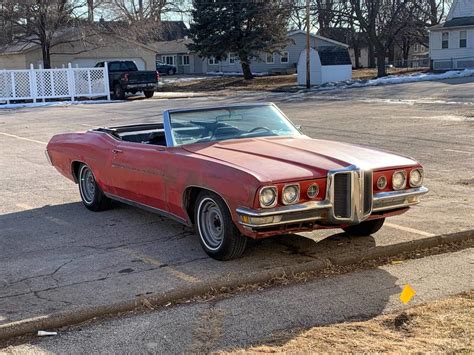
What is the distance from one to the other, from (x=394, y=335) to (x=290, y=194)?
154 cm

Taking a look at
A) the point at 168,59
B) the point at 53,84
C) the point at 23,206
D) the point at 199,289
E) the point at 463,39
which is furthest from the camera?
the point at 168,59

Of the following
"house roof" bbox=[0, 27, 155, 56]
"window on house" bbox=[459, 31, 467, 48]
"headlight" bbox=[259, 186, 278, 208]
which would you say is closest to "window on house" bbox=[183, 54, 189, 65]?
"house roof" bbox=[0, 27, 155, 56]

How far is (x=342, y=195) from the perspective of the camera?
17.5ft

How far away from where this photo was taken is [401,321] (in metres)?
4.24

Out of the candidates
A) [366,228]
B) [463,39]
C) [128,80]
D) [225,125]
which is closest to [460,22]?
[463,39]

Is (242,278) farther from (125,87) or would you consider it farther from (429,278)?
(125,87)

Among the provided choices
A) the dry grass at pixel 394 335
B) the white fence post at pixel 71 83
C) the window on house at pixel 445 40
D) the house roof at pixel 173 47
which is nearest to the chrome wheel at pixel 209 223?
the dry grass at pixel 394 335

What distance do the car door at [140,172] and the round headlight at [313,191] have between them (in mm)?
1609

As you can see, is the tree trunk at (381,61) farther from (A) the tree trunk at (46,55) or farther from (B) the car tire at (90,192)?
(B) the car tire at (90,192)

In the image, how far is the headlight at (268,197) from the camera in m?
5.05

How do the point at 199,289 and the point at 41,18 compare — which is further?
the point at 41,18

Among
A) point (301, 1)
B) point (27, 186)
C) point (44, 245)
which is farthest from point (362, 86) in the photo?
point (44, 245)

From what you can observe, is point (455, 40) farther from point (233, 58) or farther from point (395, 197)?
point (395, 197)

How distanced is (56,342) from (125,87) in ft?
108
